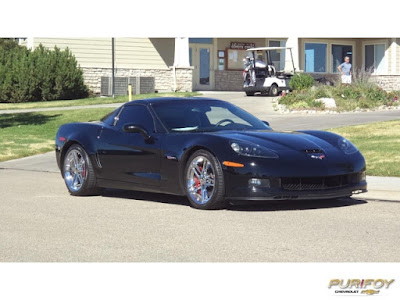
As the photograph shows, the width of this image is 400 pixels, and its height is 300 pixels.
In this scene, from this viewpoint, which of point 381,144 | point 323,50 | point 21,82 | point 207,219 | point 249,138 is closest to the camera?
point 207,219

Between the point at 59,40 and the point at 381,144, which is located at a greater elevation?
the point at 59,40

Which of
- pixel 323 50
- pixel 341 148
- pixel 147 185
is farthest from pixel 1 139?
pixel 323 50

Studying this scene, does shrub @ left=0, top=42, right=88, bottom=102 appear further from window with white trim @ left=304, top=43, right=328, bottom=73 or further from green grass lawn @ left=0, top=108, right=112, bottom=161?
window with white trim @ left=304, top=43, right=328, bottom=73

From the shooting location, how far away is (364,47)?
4722cm

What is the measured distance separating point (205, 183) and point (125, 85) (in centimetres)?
3079

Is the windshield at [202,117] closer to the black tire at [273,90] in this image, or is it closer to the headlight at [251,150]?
the headlight at [251,150]

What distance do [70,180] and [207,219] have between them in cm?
336

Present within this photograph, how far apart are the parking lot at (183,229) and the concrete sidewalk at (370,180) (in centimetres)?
Answer: 24

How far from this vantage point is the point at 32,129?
25.5m

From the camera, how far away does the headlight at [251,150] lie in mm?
10383

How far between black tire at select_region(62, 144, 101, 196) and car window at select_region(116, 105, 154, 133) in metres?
0.71

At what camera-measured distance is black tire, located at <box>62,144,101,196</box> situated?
1234 centimetres

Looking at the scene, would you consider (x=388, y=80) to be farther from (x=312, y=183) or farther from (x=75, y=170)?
(x=312, y=183)

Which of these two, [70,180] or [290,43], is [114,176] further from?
[290,43]
